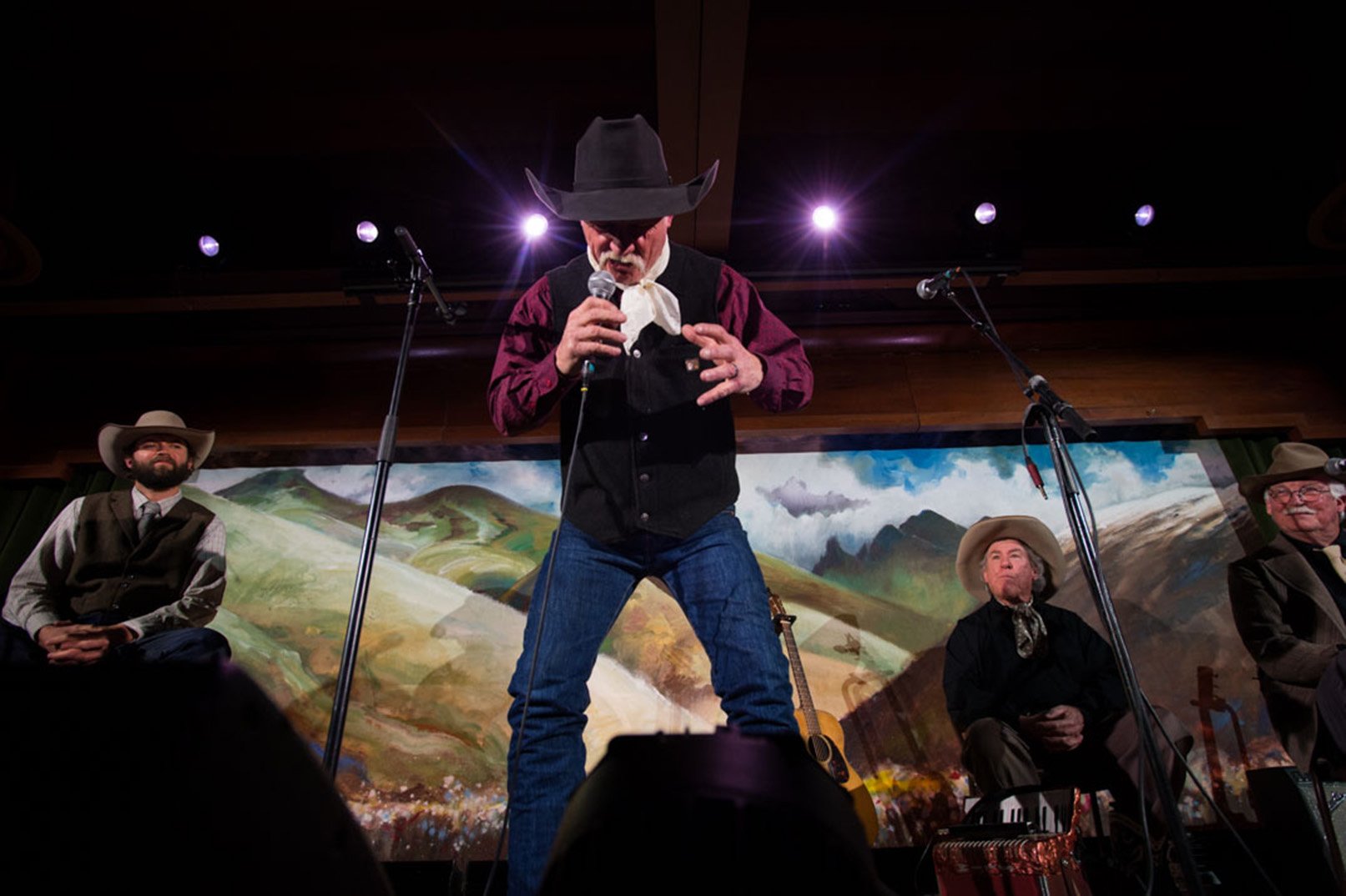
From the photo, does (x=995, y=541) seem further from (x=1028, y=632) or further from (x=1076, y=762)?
(x=1076, y=762)

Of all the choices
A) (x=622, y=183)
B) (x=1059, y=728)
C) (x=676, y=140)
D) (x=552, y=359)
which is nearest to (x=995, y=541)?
(x=1059, y=728)

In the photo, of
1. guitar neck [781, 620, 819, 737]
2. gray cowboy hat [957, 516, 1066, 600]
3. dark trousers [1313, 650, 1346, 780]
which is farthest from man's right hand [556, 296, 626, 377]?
dark trousers [1313, 650, 1346, 780]

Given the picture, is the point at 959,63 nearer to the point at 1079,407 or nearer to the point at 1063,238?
the point at 1063,238

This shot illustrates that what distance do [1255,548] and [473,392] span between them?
15.4 ft

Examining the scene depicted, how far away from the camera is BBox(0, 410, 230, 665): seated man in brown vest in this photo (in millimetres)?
3268

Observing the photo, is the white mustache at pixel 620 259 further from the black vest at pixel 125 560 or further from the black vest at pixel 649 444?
the black vest at pixel 125 560

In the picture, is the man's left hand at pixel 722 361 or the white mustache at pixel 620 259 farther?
the white mustache at pixel 620 259

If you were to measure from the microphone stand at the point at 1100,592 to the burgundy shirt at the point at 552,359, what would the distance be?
75cm

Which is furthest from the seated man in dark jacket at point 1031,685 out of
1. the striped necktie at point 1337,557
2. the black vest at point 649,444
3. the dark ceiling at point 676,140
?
the black vest at point 649,444

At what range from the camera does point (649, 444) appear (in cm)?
217

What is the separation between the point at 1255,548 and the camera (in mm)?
4562

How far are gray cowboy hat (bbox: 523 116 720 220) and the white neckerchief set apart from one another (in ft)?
0.51

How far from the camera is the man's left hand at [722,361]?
2.07m

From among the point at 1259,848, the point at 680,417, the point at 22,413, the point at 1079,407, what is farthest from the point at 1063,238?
the point at 22,413
